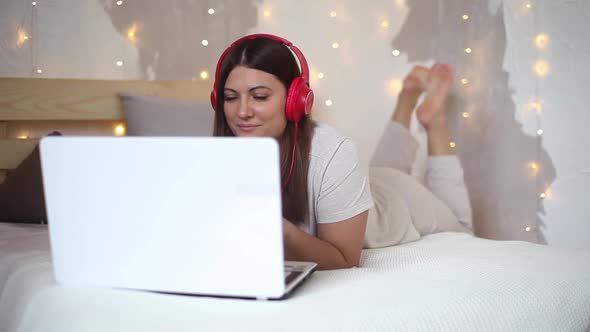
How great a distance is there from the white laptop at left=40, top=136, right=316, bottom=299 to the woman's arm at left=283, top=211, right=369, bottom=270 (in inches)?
10.3

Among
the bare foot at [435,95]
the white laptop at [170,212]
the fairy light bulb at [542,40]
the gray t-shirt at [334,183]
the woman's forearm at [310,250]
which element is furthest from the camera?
the bare foot at [435,95]

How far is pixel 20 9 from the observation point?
227 cm

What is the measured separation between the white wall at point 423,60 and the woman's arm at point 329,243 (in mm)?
1282

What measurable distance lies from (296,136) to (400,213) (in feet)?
2.00

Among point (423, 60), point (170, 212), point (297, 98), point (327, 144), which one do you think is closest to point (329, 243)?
point (327, 144)

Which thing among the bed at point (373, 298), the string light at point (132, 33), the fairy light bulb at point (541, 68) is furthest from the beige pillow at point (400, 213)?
the string light at point (132, 33)

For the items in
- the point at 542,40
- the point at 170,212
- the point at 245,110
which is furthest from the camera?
the point at 542,40

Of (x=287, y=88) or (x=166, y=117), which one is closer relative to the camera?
(x=287, y=88)

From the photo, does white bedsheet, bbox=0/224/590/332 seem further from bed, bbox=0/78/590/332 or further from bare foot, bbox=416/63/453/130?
bare foot, bbox=416/63/453/130

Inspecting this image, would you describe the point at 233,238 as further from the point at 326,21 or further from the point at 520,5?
the point at 520,5

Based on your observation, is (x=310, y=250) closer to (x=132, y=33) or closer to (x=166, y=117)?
(x=166, y=117)

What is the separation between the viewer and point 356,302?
99 cm

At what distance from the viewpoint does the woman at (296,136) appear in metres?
1.42

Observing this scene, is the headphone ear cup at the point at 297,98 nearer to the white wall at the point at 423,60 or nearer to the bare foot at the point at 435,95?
the white wall at the point at 423,60
